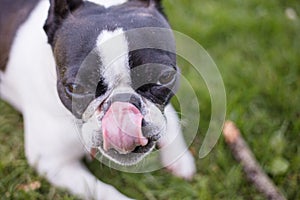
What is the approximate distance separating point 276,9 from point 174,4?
2.06 feet

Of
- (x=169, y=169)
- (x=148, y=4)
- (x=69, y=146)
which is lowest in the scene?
(x=169, y=169)

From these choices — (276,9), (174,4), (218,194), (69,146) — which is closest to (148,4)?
(69,146)

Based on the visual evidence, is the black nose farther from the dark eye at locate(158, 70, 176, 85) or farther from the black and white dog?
the dark eye at locate(158, 70, 176, 85)

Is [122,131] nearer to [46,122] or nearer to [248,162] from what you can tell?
[46,122]

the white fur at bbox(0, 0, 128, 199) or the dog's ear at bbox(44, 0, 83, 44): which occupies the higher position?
the dog's ear at bbox(44, 0, 83, 44)

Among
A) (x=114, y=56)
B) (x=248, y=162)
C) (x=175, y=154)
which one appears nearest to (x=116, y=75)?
(x=114, y=56)

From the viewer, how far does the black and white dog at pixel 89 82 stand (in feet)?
7.22

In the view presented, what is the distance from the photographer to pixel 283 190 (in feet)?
8.79

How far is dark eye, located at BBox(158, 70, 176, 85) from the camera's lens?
2309 millimetres

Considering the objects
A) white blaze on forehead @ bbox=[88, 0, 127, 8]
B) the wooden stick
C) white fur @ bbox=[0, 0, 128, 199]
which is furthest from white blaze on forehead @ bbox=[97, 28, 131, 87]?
the wooden stick

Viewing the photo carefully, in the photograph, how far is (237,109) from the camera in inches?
120

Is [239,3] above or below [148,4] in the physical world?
below

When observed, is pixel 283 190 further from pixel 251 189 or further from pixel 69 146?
pixel 69 146

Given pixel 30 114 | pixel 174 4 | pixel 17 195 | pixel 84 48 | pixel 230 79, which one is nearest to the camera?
pixel 84 48
